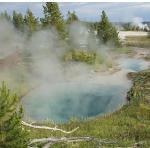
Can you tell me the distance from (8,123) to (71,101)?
36807mm

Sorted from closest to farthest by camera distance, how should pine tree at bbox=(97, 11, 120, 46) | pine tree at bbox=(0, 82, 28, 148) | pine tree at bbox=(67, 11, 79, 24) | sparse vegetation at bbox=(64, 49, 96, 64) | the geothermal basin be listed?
pine tree at bbox=(0, 82, 28, 148), the geothermal basin, sparse vegetation at bbox=(64, 49, 96, 64), pine tree at bbox=(97, 11, 120, 46), pine tree at bbox=(67, 11, 79, 24)

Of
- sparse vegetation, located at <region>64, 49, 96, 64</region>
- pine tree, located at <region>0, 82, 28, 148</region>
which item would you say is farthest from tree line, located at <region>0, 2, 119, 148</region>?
sparse vegetation, located at <region>64, 49, 96, 64</region>

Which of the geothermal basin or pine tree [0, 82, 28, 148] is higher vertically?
pine tree [0, 82, 28, 148]

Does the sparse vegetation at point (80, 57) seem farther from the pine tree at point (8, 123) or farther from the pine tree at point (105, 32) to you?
the pine tree at point (8, 123)

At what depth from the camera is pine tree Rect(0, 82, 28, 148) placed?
18594 mm

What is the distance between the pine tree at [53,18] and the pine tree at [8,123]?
7172cm

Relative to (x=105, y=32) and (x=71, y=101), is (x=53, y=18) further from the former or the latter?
(x=71, y=101)

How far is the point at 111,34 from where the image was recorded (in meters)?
104

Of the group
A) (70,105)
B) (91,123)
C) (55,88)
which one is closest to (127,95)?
(70,105)

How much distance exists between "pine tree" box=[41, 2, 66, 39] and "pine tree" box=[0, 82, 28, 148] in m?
71.7

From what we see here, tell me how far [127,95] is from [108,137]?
25221mm

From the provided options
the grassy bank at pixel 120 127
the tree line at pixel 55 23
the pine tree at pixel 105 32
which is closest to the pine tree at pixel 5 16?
the tree line at pixel 55 23

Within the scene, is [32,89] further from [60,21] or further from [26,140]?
[26,140]

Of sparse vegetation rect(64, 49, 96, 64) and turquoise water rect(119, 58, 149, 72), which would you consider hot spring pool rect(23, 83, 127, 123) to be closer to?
sparse vegetation rect(64, 49, 96, 64)
